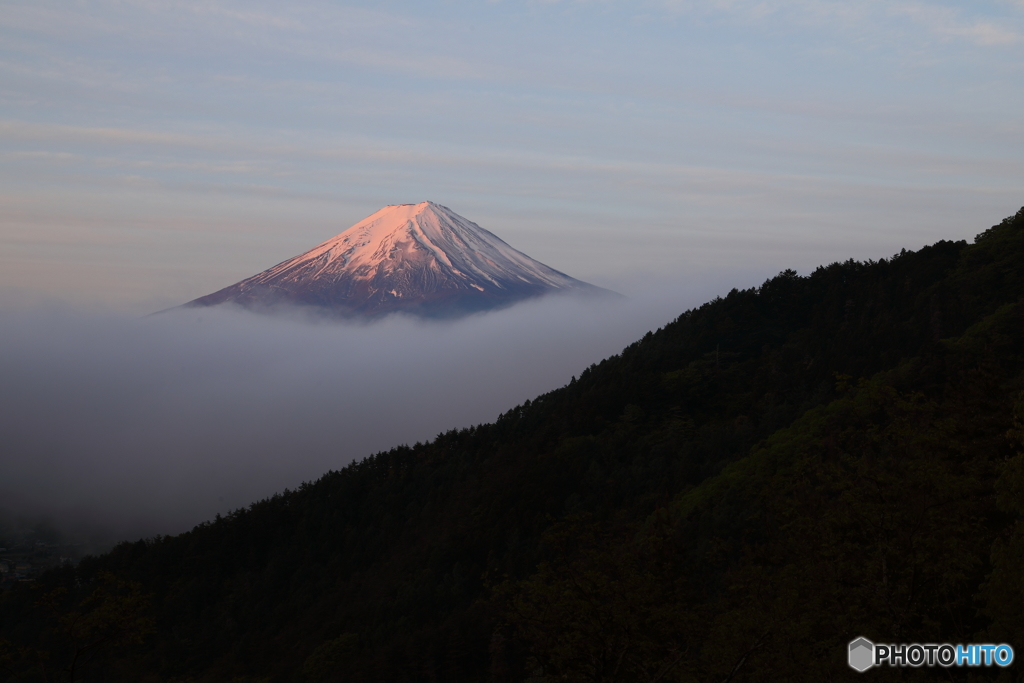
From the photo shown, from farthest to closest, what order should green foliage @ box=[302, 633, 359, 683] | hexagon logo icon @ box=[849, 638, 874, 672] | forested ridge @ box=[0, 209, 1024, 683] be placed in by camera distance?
green foliage @ box=[302, 633, 359, 683] → forested ridge @ box=[0, 209, 1024, 683] → hexagon logo icon @ box=[849, 638, 874, 672]

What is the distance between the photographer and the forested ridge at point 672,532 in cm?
1570

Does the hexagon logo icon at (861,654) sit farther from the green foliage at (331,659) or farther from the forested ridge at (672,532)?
the green foliage at (331,659)

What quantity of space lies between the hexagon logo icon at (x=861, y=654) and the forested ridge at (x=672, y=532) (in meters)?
0.21

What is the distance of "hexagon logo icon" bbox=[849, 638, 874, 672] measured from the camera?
1434 cm

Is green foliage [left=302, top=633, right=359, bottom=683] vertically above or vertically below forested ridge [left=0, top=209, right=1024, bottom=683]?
below

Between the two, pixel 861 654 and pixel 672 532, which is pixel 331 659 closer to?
pixel 672 532

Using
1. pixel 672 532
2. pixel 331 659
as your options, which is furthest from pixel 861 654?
pixel 331 659

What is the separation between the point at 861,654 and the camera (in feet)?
47.6

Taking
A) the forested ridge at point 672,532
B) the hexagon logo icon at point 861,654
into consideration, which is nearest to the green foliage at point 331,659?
the forested ridge at point 672,532

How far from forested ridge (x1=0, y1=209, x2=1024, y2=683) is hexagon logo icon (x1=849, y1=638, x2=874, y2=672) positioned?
21 cm

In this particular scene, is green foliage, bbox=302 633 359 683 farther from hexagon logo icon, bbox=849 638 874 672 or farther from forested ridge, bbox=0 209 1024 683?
hexagon logo icon, bbox=849 638 874 672

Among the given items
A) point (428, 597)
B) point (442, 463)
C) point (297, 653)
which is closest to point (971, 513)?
point (428, 597)

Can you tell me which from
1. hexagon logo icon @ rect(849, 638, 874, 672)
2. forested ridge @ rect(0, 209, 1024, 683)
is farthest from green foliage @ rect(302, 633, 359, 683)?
hexagon logo icon @ rect(849, 638, 874, 672)

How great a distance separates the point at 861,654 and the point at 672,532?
7984mm
